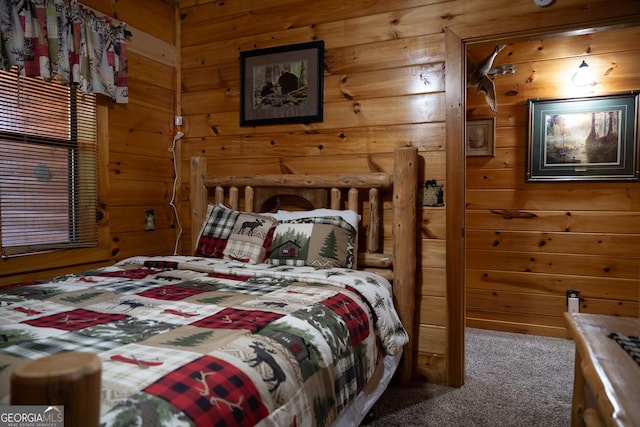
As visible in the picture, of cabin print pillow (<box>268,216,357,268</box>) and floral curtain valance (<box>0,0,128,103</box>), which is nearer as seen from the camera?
floral curtain valance (<box>0,0,128,103</box>)

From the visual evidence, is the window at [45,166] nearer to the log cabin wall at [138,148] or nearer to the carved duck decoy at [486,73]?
the log cabin wall at [138,148]

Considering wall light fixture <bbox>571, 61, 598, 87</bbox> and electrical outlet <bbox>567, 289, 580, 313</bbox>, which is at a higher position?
wall light fixture <bbox>571, 61, 598, 87</bbox>

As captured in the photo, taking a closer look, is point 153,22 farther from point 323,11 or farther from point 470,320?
point 470,320

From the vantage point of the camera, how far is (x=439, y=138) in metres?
2.47

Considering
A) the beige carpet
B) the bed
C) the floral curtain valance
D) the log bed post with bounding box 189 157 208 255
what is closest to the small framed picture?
the bed

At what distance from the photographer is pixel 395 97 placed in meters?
2.56

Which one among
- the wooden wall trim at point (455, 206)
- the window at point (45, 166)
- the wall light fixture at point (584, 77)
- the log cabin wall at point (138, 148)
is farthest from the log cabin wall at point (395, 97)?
the wall light fixture at point (584, 77)

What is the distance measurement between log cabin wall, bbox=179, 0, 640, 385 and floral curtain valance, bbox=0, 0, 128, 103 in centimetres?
67

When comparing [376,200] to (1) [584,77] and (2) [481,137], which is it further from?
(1) [584,77]

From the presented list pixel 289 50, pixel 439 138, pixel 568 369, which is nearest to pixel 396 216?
pixel 439 138

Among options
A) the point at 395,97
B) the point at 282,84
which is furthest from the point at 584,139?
the point at 282,84

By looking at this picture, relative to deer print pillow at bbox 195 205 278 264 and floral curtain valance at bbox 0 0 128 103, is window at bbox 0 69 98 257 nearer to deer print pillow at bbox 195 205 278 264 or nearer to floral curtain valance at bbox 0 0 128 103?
floral curtain valance at bbox 0 0 128 103

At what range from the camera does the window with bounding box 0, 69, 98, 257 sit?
2195 mm

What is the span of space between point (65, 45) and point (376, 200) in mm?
1818
